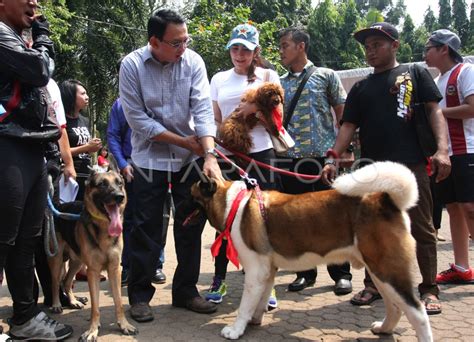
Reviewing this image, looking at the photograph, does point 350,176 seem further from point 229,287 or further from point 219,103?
point 229,287

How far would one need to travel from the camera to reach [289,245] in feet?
11.6

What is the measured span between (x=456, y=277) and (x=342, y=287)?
1420 millimetres

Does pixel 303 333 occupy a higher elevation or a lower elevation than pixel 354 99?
lower

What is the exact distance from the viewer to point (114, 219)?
375 centimetres

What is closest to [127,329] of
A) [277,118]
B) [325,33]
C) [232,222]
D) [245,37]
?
[232,222]

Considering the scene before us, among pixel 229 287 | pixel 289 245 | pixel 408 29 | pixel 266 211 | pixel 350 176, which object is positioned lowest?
pixel 229 287

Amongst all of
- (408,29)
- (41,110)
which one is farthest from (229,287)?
(408,29)

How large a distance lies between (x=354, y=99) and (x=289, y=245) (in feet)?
5.38

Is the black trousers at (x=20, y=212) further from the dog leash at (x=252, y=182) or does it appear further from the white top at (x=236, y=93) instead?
the white top at (x=236, y=93)

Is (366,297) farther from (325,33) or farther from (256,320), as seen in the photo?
(325,33)

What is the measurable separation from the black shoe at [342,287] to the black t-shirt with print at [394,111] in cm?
142

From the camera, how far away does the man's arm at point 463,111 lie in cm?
477

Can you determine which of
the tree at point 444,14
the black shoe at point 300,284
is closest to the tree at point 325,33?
the tree at point 444,14

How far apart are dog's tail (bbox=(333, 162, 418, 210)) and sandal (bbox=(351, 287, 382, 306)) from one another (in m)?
1.48
